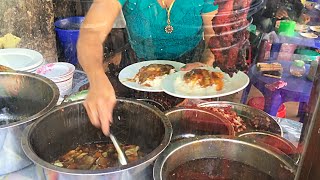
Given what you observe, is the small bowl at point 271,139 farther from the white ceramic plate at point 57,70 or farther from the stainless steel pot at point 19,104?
the white ceramic plate at point 57,70

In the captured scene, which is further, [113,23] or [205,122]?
[113,23]

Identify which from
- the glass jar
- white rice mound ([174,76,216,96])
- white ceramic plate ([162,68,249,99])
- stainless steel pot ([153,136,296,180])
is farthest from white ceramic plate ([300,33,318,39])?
stainless steel pot ([153,136,296,180])

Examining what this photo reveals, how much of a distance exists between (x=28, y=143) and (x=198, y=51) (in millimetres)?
902

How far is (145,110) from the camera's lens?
4.02 ft

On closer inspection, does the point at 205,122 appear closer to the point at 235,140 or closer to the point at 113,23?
the point at 235,140

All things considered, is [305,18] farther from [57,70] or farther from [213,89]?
[57,70]

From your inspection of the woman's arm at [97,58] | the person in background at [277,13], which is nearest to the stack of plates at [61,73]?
the woman's arm at [97,58]

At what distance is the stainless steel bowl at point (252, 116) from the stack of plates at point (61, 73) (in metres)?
0.63

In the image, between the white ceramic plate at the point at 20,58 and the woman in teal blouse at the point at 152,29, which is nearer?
the woman in teal blouse at the point at 152,29

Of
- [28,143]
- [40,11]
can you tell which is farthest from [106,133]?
[40,11]

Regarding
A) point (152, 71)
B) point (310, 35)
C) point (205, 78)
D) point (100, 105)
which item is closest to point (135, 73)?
point (152, 71)

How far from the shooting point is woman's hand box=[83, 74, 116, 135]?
118 centimetres

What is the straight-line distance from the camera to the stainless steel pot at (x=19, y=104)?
1139 millimetres

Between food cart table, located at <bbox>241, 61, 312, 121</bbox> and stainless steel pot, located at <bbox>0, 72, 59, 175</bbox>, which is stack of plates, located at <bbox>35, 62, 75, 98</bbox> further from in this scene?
food cart table, located at <bbox>241, 61, 312, 121</bbox>
